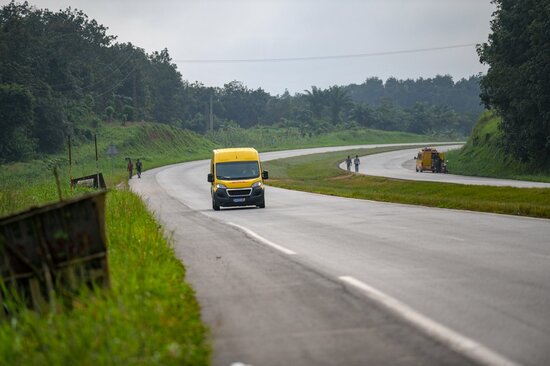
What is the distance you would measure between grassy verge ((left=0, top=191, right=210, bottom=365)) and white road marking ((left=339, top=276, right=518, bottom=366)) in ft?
6.31

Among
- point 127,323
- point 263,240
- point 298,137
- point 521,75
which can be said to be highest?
point 521,75

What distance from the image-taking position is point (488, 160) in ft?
231

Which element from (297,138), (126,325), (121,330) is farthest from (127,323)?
(297,138)

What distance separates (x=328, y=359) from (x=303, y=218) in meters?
16.7

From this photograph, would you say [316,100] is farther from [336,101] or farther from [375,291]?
[375,291]

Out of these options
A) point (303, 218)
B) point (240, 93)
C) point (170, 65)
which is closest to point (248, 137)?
point (170, 65)

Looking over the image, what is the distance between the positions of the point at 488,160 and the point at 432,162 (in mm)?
4881

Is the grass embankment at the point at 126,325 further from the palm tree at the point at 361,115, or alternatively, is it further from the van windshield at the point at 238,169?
the palm tree at the point at 361,115

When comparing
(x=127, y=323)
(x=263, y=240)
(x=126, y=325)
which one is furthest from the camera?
(x=263, y=240)

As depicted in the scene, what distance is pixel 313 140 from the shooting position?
13688 cm

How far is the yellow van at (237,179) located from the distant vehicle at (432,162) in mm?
42891

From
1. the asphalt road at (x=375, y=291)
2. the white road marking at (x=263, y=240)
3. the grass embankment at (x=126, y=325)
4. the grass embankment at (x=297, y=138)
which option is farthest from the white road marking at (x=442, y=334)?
the grass embankment at (x=297, y=138)

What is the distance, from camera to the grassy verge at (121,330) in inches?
225

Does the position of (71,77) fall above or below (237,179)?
above
